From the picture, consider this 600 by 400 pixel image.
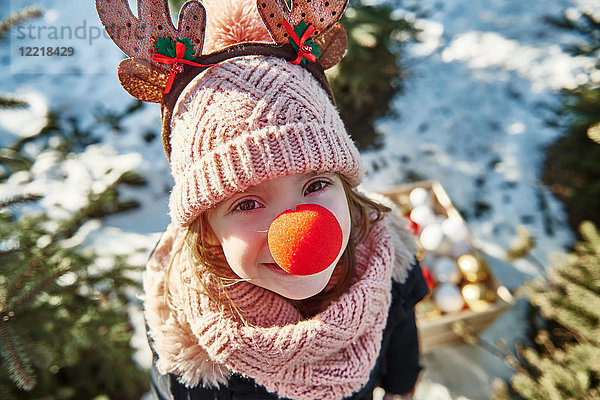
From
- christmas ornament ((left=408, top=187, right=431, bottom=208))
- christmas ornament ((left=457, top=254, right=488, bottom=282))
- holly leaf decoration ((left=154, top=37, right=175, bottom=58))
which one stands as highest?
holly leaf decoration ((left=154, top=37, right=175, bottom=58))

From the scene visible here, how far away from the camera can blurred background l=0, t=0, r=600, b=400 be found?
1.38m

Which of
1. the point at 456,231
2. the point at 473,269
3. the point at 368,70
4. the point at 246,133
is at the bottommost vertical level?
the point at 473,269

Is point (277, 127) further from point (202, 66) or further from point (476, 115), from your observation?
point (476, 115)

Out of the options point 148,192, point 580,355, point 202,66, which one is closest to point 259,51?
point 202,66

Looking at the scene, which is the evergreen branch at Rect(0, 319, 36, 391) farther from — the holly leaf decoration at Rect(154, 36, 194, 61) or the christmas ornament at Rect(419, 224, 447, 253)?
the christmas ornament at Rect(419, 224, 447, 253)

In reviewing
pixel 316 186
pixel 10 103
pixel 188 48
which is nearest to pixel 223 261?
pixel 316 186

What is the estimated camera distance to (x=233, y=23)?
0.91m

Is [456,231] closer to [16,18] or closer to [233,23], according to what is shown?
[233,23]

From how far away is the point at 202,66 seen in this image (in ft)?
2.84

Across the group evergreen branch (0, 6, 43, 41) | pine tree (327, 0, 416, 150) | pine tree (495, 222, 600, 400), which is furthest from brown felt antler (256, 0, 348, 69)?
pine tree (327, 0, 416, 150)

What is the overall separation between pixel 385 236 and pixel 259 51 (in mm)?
615

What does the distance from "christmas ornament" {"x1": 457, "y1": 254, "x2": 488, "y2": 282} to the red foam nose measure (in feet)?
5.06

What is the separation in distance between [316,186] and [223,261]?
12.8 inches

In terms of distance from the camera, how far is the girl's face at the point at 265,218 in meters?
0.79
